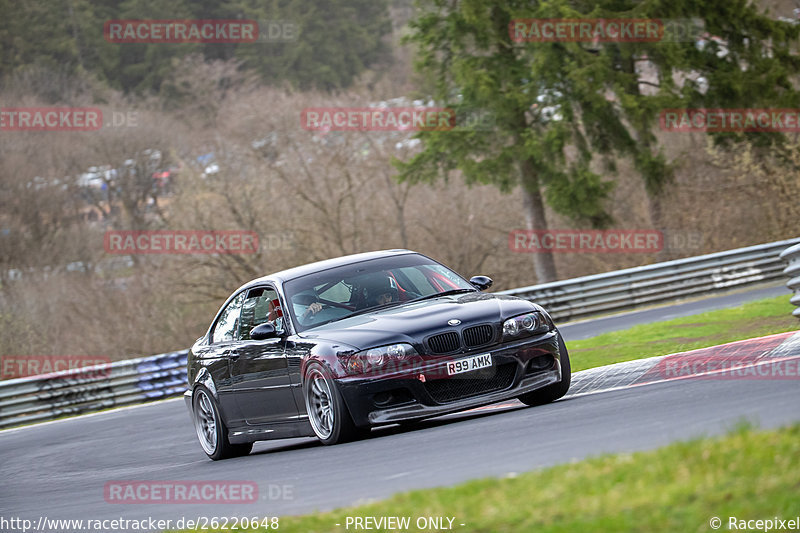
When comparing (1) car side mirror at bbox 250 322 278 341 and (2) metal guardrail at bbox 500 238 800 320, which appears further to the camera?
(2) metal guardrail at bbox 500 238 800 320

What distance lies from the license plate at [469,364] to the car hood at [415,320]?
0.90 ft

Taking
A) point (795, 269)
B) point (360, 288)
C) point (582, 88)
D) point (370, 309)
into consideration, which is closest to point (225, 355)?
point (360, 288)

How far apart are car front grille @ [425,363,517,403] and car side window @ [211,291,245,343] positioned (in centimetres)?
279

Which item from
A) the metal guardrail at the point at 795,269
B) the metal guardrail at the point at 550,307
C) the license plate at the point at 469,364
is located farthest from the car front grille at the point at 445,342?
the metal guardrail at the point at 550,307

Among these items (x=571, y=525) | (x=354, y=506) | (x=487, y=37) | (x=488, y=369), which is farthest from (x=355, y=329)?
(x=487, y=37)

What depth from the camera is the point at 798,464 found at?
5102mm

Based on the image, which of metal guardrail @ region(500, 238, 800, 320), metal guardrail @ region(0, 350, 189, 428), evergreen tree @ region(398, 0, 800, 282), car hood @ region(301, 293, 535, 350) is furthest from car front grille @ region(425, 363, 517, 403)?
evergreen tree @ region(398, 0, 800, 282)

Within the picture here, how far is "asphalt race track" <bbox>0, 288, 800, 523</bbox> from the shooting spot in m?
6.73

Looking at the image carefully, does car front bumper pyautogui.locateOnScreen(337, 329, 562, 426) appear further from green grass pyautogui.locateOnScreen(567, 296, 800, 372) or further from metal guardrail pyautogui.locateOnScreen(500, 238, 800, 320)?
metal guardrail pyautogui.locateOnScreen(500, 238, 800, 320)

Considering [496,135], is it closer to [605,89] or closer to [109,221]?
[605,89]

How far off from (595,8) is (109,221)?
32661 millimetres

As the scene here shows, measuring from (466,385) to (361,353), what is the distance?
0.89 m

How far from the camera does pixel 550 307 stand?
2523 centimetres

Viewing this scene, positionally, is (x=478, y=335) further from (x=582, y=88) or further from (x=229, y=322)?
(x=582, y=88)
